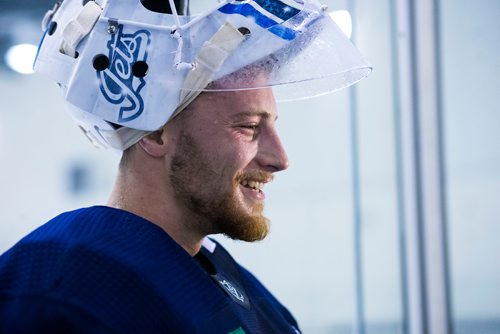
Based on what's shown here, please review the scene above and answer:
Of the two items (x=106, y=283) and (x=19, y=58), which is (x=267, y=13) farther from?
(x=19, y=58)

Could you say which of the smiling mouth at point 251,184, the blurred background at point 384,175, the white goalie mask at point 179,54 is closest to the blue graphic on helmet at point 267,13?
the white goalie mask at point 179,54

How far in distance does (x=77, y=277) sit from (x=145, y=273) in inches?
3.3

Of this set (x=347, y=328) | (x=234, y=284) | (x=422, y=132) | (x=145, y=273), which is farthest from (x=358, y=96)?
(x=145, y=273)

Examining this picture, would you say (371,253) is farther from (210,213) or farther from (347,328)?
(210,213)

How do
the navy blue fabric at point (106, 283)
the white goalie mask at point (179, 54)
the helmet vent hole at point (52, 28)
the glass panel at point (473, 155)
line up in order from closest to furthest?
the navy blue fabric at point (106, 283) < the white goalie mask at point (179, 54) < the helmet vent hole at point (52, 28) < the glass panel at point (473, 155)

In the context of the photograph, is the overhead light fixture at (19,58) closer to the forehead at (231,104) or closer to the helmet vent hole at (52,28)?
the helmet vent hole at (52,28)

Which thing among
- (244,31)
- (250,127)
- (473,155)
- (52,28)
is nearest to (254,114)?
(250,127)

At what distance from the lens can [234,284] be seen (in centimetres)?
114

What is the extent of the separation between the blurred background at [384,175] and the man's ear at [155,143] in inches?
29.1

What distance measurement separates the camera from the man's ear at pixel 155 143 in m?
1.04

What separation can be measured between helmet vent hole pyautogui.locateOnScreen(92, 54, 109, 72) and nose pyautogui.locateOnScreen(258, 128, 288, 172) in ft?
0.79

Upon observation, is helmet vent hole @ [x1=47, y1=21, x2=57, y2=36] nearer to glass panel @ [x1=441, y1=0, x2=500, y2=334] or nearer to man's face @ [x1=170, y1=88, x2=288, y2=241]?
man's face @ [x1=170, y1=88, x2=288, y2=241]

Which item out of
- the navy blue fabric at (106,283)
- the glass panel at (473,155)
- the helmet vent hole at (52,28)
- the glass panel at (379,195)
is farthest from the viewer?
the glass panel at (379,195)

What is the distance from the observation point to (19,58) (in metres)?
1.75
